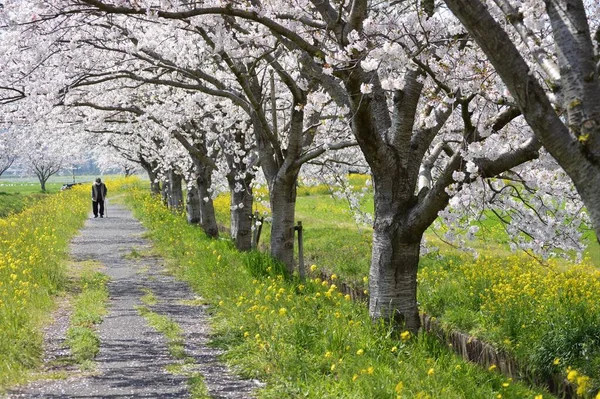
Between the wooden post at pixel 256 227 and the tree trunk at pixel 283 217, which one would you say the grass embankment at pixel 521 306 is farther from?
the wooden post at pixel 256 227

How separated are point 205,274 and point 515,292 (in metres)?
5.18

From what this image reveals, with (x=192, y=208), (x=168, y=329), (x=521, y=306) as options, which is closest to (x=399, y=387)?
(x=168, y=329)

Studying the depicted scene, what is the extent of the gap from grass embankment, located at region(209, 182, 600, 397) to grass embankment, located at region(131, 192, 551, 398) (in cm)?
104

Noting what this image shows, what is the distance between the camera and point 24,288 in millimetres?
9344

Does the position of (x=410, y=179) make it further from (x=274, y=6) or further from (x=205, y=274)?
(x=205, y=274)

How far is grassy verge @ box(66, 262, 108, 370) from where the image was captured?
718 centimetres

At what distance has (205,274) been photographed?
11273 millimetres

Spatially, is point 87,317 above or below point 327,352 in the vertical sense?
below

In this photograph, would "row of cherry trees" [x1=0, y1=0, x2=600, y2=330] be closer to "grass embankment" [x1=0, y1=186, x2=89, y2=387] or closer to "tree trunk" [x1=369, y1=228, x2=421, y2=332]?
"tree trunk" [x1=369, y1=228, x2=421, y2=332]

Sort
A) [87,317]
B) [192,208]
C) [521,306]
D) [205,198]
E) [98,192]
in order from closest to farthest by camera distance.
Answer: [87,317]
[521,306]
[205,198]
[192,208]
[98,192]

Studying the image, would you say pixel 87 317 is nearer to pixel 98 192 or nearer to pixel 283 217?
pixel 283 217

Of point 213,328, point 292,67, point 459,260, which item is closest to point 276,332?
point 213,328

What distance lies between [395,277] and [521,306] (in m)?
3.78

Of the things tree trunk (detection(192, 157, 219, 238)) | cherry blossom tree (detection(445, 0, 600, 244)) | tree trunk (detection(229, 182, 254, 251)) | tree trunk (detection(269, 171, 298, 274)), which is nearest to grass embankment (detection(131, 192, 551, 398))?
tree trunk (detection(269, 171, 298, 274))
